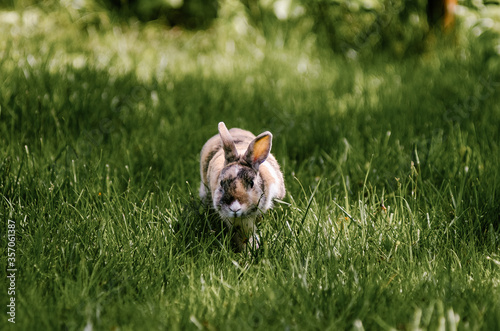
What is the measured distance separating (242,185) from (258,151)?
0.19 metres

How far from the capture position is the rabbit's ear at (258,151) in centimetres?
247

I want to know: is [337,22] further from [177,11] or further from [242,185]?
[242,185]

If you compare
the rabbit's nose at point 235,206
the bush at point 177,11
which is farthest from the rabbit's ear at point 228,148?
the bush at point 177,11

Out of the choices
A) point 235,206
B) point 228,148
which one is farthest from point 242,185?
point 228,148

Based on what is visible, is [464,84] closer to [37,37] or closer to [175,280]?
[175,280]

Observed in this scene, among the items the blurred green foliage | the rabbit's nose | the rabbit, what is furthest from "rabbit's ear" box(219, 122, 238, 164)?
the blurred green foliage

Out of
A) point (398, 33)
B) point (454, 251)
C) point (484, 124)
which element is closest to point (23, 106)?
point (454, 251)

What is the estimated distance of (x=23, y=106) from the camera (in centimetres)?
359

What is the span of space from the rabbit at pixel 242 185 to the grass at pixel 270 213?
103 mm

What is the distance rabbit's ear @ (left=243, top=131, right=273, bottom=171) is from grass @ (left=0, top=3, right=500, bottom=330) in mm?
298

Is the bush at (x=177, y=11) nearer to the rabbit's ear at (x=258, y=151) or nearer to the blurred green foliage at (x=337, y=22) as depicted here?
the blurred green foliage at (x=337, y=22)

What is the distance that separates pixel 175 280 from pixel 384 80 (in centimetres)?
324

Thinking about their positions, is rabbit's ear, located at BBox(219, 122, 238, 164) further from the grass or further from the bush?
the bush

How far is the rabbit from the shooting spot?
93.9 inches
